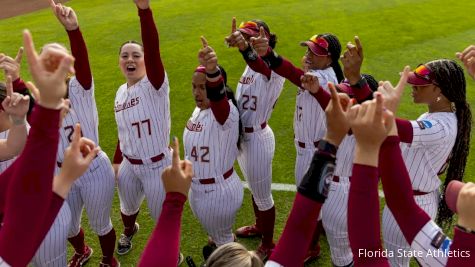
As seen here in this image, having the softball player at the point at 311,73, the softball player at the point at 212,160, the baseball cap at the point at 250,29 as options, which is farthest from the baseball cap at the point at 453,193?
the baseball cap at the point at 250,29

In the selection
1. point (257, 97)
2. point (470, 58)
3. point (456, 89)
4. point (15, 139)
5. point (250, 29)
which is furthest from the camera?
point (250, 29)

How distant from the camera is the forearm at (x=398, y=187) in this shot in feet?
5.51

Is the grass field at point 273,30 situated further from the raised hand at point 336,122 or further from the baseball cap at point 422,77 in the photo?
the raised hand at point 336,122

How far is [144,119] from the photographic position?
11.1 feet

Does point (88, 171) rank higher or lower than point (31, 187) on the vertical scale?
lower

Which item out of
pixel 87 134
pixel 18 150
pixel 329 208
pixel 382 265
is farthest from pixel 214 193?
pixel 382 265

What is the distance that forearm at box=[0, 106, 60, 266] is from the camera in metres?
1.43

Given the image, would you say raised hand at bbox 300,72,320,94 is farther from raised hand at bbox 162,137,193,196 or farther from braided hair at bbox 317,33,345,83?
raised hand at bbox 162,137,193,196

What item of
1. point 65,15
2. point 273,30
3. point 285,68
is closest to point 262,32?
point 285,68

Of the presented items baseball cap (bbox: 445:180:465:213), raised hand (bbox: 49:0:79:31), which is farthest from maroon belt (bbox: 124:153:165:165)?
baseball cap (bbox: 445:180:465:213)

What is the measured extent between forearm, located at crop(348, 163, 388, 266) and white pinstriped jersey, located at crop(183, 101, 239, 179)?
1.74 metres

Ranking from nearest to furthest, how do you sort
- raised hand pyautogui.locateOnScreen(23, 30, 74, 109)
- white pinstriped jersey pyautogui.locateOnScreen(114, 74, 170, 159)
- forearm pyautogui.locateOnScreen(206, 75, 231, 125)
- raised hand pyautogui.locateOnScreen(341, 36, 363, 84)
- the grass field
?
raised hand pyautogui.locateOnScreen(23, 30, 74, 109) → raised hand pyautogui.locateOnScreen(341, 36, 363, 84) → forearm pyautogui.locateOnScreen(206, 75, 231, 125) → white pinstriped jersey pyautogui.locateOnScreen(114, 74, 170, 159) → the grass field

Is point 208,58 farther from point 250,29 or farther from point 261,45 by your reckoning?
point 250,29

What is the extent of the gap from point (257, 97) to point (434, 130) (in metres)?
1.53
